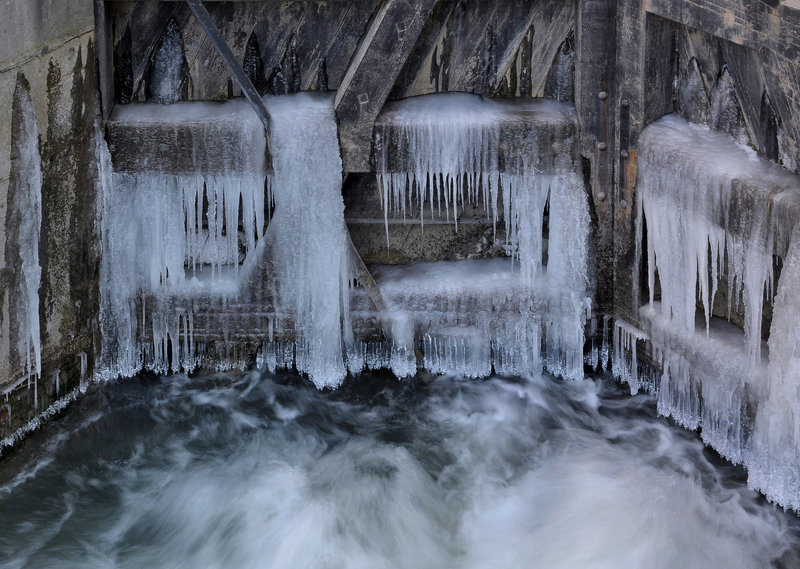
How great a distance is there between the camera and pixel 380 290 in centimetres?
751

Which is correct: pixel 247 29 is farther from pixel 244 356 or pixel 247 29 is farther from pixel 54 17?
pixel 244 356

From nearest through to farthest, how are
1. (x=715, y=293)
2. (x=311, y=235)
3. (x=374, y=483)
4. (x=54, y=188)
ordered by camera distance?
(x=715, y=293) → (x=374, y=483) → (x=54, y=188) → (x=311, y=235)

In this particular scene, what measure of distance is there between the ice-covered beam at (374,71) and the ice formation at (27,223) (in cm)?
182

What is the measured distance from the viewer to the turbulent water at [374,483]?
19.9 ft

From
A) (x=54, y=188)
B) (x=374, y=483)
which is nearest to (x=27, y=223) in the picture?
(x=54, y=188)

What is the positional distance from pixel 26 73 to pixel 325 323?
2.40 m

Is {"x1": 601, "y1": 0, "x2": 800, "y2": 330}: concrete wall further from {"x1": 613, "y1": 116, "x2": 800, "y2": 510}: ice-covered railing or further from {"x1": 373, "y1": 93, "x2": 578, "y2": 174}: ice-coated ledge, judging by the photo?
{"x1": 373, "y1": 93, "x2": 578, "y2": 174}: ice-coated ledge

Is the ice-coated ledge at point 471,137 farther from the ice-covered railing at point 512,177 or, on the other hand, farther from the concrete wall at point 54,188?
the concrete wall at point 54,188

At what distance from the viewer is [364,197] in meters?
7.60

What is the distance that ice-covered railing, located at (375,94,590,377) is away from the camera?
23.3 ft

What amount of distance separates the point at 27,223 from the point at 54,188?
32cm

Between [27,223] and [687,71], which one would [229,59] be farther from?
[687,71]

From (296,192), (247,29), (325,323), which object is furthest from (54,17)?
(325,323)

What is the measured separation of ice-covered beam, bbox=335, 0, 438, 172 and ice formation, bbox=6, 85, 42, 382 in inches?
71.6
